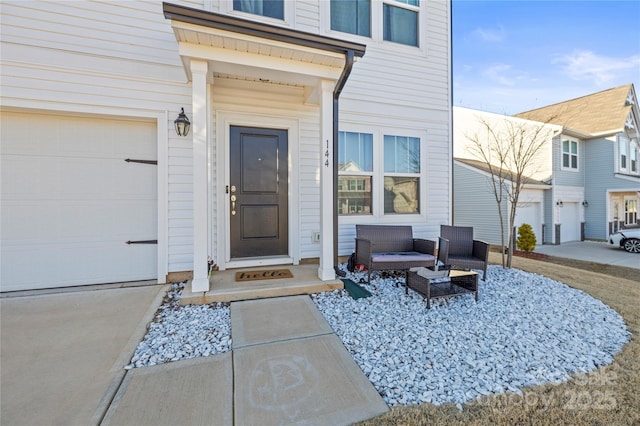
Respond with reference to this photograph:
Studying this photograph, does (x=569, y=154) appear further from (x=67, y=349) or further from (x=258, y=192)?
(x=67, y=349)

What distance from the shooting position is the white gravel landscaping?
6.54 feet

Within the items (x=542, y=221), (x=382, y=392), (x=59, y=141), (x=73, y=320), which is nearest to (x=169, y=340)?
(x=73, y=320)

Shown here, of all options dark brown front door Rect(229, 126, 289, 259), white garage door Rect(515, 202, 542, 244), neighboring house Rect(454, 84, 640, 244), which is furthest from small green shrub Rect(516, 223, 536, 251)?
dark brown front door Rect(229, 126, 289, 259)

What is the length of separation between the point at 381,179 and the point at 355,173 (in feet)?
1.73

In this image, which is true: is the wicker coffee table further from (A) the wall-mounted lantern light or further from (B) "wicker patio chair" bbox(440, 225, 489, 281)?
(A) the wall-mounted lantern light

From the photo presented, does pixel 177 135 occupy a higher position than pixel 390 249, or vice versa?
pixel 177 135

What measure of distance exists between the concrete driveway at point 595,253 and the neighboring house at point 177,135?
25.3ft

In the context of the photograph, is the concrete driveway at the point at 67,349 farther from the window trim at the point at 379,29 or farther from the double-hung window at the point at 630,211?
the double-hung window at the point at 630,211

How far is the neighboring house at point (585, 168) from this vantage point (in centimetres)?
1092

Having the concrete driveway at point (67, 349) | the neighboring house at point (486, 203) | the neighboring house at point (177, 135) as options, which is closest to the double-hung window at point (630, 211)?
the neighboring house at point (486, 203)

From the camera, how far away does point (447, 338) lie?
8.44 feet

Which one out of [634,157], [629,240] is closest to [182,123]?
[629,240]

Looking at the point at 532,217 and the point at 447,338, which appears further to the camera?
the point at 532,217

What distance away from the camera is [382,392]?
185cm
